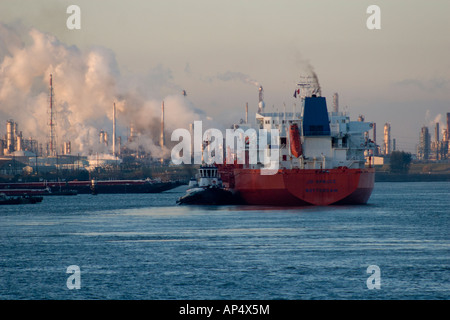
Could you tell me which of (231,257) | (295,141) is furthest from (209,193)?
(231,257)

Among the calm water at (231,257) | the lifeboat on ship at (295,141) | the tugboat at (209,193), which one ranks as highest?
the lifeboat on ship at (295,141)

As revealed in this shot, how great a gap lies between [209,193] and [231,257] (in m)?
46.8

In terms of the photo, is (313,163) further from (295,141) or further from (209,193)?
(209,193)

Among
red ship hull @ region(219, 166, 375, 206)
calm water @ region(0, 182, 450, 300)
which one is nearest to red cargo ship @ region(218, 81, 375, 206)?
red ship hull @ region(219, 166, 375, 206)

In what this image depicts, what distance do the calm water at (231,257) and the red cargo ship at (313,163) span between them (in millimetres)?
6988

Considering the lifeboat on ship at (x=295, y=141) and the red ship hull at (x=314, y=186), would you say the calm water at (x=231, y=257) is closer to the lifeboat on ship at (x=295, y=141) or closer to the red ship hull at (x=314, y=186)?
the red ship hull at (x=314, y=186)

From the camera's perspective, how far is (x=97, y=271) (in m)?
35.4

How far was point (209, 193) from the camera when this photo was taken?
85812 millimetres

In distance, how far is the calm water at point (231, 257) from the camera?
30719 millimetres

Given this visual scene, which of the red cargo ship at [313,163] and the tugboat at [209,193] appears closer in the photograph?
the red cargo ship at [313,163]

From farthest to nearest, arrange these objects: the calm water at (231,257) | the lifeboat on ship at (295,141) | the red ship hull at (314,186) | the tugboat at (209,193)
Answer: the tugboat at (209,193)
the lifeboat on ship at (295,141)
the red ship hull at (314,186)
the calm water at (231,257)

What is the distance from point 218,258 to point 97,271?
21.2ft

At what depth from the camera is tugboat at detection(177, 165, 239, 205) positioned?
85.2 metres

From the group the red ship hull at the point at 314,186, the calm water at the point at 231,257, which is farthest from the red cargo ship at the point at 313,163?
the calm water at the point at 231,257
